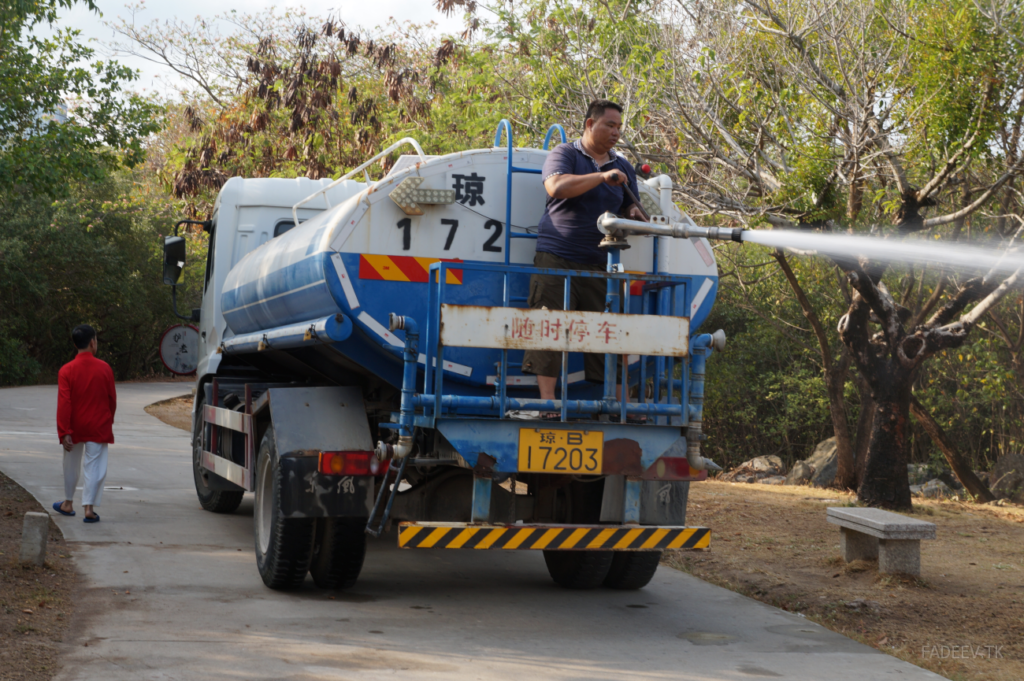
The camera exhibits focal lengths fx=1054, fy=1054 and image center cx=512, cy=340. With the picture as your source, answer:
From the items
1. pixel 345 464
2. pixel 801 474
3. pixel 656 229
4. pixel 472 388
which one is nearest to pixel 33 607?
pixel 345 464

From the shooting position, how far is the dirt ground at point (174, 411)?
Result: 72.2 ft

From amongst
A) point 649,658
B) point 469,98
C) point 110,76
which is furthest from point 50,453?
point 649,658

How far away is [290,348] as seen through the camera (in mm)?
6895

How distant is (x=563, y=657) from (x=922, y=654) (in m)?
2.00

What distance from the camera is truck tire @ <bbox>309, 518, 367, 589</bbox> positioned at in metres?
6.29

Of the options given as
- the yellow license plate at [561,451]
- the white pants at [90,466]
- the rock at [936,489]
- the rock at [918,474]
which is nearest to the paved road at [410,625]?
the white pants at [90,466]

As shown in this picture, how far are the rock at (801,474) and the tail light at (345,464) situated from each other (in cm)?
1308

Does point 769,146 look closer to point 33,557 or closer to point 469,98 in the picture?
point 469,98

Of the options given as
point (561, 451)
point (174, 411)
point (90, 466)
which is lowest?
point (174, 411)

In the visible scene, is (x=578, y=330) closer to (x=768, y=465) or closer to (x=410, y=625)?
(x=410, y=625)

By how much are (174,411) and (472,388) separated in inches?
823

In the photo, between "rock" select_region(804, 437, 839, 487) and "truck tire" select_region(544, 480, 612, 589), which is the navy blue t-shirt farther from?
"rock" select_region(804, 437, 839, 487)

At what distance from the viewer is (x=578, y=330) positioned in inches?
218

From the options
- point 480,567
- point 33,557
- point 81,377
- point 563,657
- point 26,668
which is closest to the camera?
point 26,668
